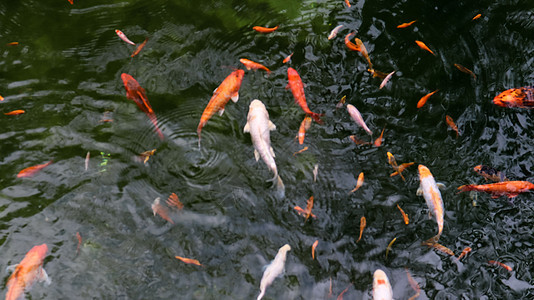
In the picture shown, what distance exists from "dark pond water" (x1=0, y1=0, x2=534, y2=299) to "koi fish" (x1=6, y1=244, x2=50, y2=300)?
0.06 metres

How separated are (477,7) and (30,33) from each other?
4.67 metres

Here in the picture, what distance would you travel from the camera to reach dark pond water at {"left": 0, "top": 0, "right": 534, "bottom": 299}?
3.27 meters

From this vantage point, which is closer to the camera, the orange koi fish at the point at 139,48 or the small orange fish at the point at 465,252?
the small orange fish at the point at 465,252

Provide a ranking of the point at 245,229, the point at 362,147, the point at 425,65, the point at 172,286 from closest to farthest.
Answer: the point at 172,286 → the point at 245,229 → the point at 362,147 → the point at 425,65

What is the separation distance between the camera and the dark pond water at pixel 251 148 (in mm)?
3273

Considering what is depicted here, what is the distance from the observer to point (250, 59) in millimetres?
4277

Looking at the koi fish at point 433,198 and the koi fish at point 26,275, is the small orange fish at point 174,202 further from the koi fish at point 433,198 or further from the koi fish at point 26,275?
the koi fish at point 433,198

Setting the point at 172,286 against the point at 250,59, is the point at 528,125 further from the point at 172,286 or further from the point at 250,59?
the point at 172,286

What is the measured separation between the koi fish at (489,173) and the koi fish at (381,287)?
1.26 meters

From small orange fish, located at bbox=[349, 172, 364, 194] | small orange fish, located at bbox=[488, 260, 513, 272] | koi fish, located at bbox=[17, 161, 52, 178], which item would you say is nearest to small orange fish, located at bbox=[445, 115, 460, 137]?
small orange fish, located at bbox=[349, 172, 364, 194]

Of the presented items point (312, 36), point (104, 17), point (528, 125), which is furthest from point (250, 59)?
point (528, 125)

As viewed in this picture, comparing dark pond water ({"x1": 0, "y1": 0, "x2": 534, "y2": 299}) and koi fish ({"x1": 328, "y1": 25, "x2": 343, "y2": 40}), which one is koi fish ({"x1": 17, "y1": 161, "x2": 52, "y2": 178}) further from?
koi fish ({"x1": 328, "y1": 25, "x2": 343, "y2": 40})

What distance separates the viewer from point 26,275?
3148 mm

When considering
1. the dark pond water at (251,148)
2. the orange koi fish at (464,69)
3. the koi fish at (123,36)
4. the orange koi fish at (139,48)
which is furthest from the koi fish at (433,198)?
the koi fish at (123,36)
